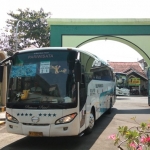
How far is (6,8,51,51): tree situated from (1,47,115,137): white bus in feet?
86.2

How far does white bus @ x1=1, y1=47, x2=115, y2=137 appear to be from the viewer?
20.2 ft

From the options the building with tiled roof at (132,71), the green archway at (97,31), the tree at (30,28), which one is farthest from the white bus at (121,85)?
the green archway at (97,31)

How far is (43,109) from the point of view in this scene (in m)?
6.16

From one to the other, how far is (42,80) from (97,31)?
10.2 m

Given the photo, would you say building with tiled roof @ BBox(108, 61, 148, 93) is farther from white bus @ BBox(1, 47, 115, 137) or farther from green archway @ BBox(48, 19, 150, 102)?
white bus @ BBox(1, 47, 115, 137)

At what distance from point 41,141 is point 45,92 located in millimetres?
1680

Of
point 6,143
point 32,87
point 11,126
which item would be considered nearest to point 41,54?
point 32,87

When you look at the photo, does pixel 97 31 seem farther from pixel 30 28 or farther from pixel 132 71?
pixel 132 71

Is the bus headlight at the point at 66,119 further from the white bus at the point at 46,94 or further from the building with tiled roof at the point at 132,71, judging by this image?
the building with tiled roof at the point at 132,71

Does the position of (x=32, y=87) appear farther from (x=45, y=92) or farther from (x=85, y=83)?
(x=85, y=83)

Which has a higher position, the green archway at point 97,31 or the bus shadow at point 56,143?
the green archway at point 97,31

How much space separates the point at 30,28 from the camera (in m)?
33.0

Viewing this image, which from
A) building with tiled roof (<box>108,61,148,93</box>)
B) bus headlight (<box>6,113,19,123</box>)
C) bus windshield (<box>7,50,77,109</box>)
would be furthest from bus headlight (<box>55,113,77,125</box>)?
building with tiled roof (<box>108,61,148,93</box>)

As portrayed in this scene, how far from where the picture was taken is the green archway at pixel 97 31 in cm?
1585
